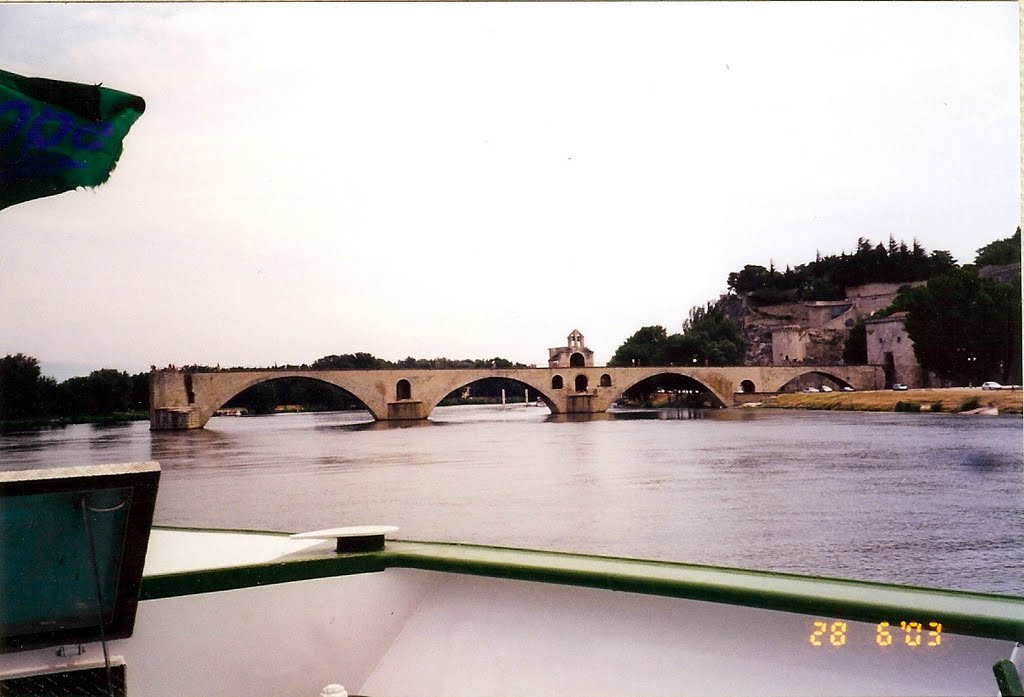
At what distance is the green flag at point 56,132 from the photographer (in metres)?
1.49

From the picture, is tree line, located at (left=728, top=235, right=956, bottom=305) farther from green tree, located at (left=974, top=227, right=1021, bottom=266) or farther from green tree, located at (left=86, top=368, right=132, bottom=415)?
green tree, located at (left=86, top=368, right=132, bottom=415)

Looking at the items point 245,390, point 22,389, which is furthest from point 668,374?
point 22,389

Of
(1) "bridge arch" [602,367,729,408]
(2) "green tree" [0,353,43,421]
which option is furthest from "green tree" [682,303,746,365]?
(2) "green tree" [0,353,43,421]

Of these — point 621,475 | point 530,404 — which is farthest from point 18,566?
point 530,404

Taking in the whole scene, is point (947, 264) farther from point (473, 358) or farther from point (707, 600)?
point (707, 600)

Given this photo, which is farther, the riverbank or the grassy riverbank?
the riverbank

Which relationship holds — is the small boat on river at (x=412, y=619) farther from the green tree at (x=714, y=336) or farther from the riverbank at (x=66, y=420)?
the green tree at (x=714, y=336)

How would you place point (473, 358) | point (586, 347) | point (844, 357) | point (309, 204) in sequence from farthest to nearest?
1. point (844, 357)
2. point (586, 347)
3. point (473, 358)
4. point (309, 204)

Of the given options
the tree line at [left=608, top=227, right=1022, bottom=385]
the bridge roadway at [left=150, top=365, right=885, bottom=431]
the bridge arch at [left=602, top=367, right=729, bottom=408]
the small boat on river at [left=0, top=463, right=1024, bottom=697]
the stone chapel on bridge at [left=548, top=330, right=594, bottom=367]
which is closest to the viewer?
the small boat on river at [left=0, top=463, right=1024, bottom=697]

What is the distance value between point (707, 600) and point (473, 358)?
333 centimetres

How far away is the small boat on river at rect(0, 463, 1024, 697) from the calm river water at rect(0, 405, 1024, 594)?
3.34 m

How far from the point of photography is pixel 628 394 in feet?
32.1

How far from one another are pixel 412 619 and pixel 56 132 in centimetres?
100

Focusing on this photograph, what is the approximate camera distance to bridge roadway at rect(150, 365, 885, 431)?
5320 mm
